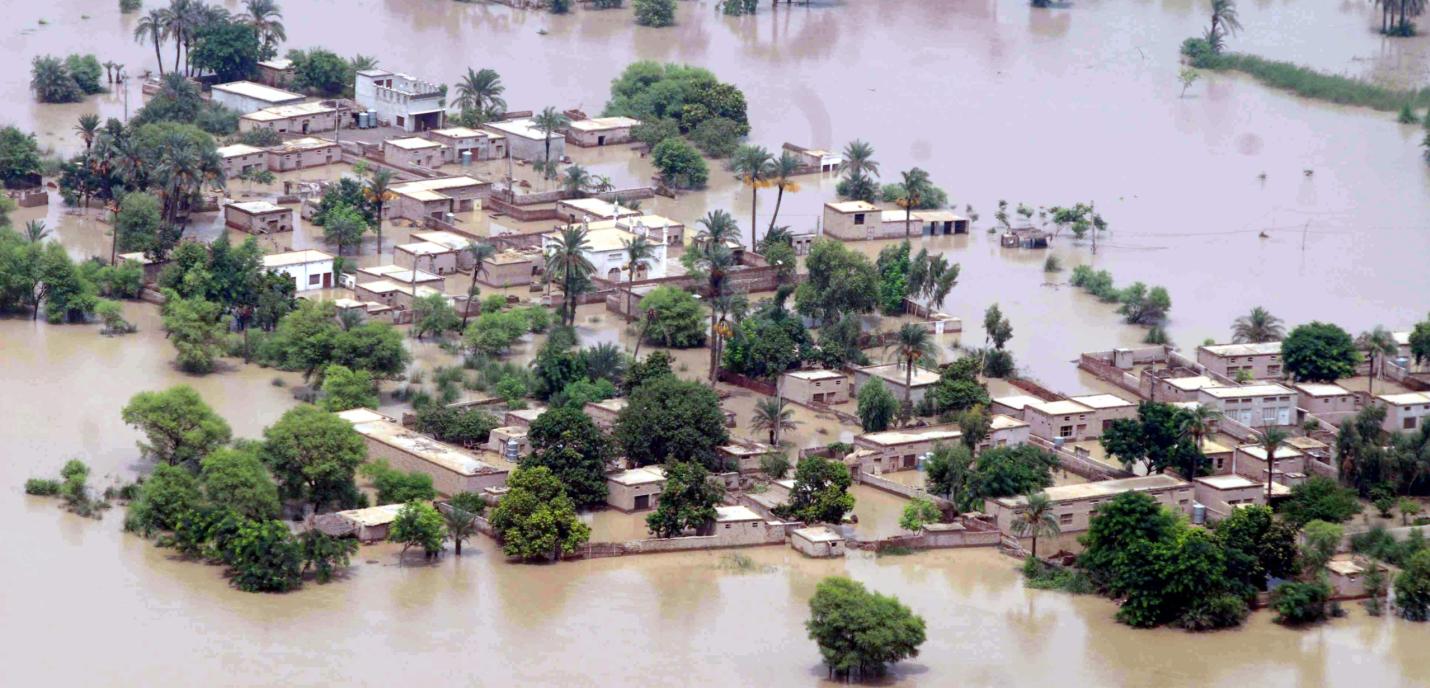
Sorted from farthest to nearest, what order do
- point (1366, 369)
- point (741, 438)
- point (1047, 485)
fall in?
point (1366, 369) < point (741, 438) < point (1047, 485)

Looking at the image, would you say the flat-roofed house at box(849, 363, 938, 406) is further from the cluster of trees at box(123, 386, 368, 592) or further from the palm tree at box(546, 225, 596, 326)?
the cluster of trees at box(123, 386, 368, 592)

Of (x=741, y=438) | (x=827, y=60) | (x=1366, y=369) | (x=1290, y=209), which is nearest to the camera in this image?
(x=741, y=438)

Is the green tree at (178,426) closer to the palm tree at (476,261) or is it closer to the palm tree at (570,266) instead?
the palm tree at (476,261)

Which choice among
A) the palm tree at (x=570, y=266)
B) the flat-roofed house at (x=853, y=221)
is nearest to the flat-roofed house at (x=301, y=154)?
the flat-roofed house at (x=853, y=221)

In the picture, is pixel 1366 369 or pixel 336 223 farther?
pixel 336 223

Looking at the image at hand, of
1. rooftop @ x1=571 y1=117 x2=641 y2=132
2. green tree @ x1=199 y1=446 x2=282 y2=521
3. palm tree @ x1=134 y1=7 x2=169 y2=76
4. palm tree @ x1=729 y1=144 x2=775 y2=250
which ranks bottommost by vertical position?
green tree @ x1=199 y1=446 x2=282 y2=521

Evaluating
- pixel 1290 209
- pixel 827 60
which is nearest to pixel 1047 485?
pixel 1290 209

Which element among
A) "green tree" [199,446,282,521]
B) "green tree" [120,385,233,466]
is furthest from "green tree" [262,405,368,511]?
"green tree" [120,385,233,466]

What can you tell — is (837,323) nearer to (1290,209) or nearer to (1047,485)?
(1047,485)
